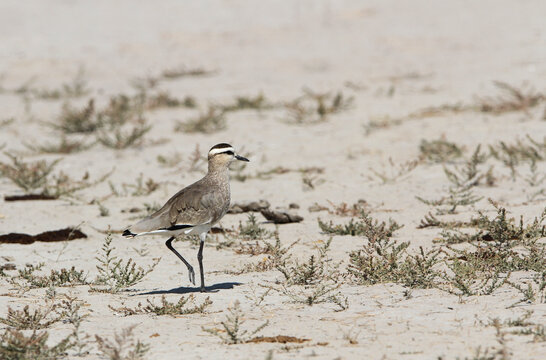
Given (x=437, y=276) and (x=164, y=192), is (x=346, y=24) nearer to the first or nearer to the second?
(x=164, y=192)

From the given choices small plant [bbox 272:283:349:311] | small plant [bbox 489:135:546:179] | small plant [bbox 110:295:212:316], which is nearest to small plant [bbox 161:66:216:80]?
small plant [bbox 489:135:546:179]

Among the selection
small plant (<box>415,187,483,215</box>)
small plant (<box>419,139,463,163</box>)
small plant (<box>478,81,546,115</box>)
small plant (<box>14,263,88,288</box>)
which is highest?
small plant (<box>478,81,546,115</box>)

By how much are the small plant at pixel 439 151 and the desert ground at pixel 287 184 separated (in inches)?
2.1

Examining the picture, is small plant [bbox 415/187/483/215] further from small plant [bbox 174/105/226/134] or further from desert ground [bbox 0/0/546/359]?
small plant [bbox 174/105/226/134]

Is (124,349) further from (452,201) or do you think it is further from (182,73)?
(182,73)

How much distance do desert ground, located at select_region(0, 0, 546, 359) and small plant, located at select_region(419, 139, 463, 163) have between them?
2.1 inches

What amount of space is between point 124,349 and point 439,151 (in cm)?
784

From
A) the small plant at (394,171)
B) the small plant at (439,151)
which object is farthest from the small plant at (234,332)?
the small plant at (439,151)

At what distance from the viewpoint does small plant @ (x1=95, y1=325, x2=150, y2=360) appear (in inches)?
178

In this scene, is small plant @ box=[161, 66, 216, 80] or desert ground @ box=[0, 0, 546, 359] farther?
small plant @ box=[161, 66, 216, 80]

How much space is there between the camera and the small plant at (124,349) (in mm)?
4520

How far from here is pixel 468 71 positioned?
62.8 ft

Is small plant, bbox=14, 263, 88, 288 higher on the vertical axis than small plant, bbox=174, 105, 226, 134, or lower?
lower

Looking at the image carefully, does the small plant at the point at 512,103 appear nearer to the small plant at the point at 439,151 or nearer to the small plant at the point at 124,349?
the small plant at the point at 439,151
